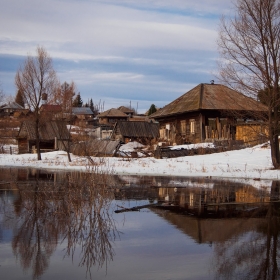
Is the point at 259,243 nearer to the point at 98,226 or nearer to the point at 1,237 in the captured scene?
the point at 98,226

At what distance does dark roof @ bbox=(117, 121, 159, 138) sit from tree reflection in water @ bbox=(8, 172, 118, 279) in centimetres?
3672

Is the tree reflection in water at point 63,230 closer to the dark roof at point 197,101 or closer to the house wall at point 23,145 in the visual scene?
the dark roof at point 197,101

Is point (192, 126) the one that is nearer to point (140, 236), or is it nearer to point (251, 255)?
point (140, 236)

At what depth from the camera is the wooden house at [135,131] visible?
49.9m

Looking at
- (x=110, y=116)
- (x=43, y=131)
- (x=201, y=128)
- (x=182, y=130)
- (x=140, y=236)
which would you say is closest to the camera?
(x=140, y=236)

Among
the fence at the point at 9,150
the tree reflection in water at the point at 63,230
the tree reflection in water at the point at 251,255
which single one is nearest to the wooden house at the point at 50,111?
the fence at the point at 9,150

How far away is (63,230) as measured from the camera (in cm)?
911

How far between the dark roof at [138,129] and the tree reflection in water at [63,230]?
36719mm

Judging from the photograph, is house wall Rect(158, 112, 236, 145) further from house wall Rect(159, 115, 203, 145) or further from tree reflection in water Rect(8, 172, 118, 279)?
tree reflection in water Rect(8, 172, 118, 279)

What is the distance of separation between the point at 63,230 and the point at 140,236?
158 cm

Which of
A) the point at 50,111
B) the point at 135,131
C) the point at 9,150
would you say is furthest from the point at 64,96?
the point at 9,150

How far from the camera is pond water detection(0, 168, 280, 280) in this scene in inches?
261

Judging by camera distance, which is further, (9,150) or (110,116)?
(110,116)

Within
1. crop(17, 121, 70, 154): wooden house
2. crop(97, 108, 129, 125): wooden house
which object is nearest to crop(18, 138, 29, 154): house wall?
crop(17, 121, 70, 154): wooden house
